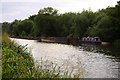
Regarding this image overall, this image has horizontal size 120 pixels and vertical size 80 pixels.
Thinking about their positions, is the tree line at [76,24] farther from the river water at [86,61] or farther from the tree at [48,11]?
the river water at [86,61]

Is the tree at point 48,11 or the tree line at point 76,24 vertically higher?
the tree at point 48,11

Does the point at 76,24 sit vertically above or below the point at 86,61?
above

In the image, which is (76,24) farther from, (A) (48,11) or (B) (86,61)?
(B) (86,61)

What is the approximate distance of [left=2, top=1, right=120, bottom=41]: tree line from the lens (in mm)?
62625

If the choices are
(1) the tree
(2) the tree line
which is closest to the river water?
(2) the tree line

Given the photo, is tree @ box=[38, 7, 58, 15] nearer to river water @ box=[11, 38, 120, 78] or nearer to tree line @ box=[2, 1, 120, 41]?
tree line @ box=[2, 1, 120, 41]

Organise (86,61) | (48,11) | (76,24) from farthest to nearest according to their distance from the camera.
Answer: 1. (48,11)
2. (76,24)
3. (86,61)

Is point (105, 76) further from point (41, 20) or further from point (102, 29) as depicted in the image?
point (41, 20)

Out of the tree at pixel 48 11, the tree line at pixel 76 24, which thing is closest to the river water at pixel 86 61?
the tree line at pixel 76 24

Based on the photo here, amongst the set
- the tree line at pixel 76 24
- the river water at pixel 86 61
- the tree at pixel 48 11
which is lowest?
the river water at pixel 86 61

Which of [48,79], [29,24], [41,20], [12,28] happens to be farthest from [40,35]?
[48,79]

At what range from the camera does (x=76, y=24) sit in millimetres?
82625

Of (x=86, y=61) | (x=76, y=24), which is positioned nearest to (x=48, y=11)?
(x=76, y=24)

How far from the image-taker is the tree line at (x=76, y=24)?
6262cm
